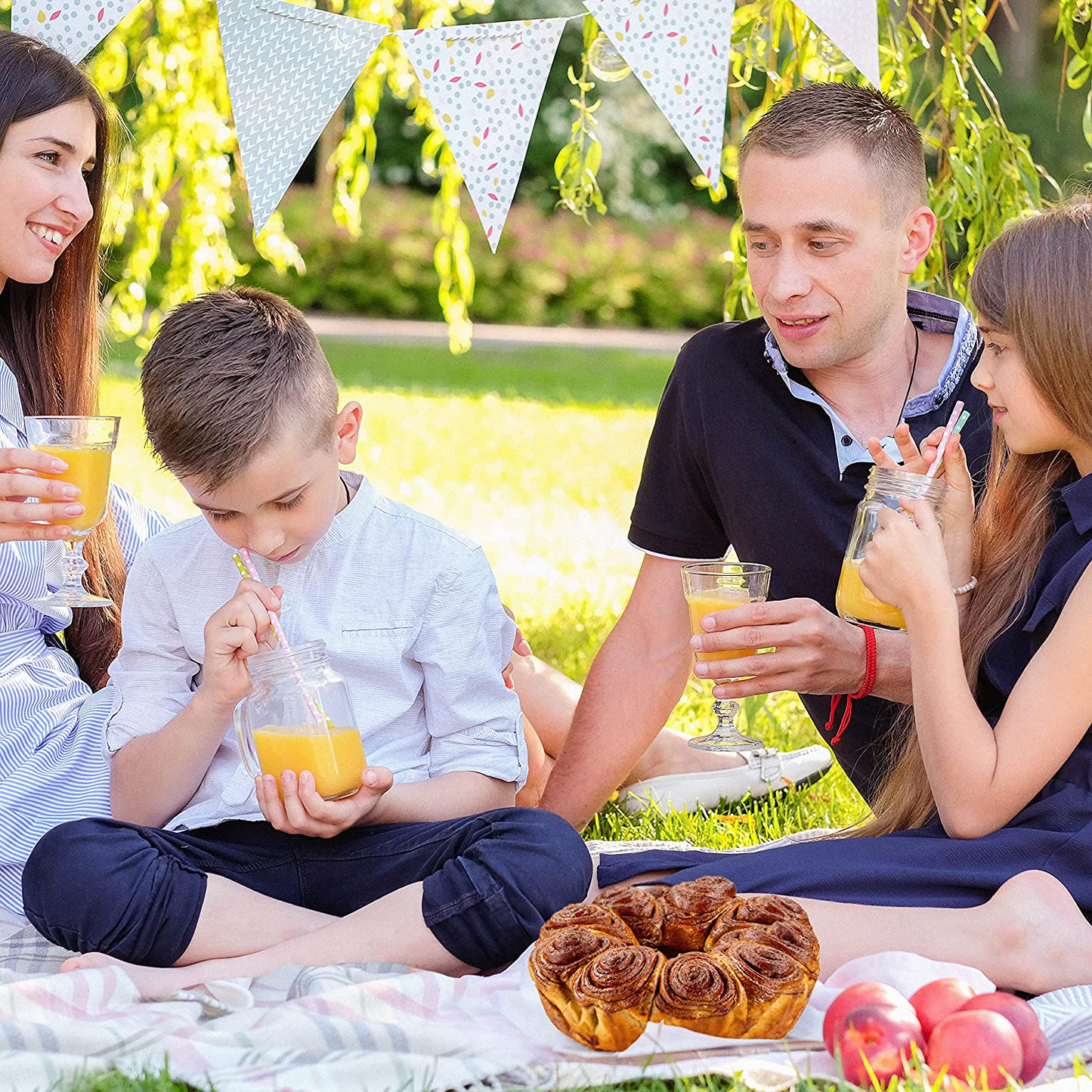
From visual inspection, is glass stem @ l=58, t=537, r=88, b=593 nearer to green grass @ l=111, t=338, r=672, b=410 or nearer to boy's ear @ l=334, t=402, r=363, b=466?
boy's ear @ l=334, t=402, r=363, b=466

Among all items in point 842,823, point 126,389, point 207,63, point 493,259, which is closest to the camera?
point 842,823

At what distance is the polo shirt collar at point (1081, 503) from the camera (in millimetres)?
2607

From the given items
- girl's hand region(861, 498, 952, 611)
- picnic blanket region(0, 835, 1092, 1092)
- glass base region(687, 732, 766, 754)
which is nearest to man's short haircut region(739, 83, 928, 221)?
girl's hand region(861, 498, 952, 611)

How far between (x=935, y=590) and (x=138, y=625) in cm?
148

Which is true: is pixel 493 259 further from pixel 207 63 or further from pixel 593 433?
pixel 207 63

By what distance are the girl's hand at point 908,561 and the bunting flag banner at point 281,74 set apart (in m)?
1.54

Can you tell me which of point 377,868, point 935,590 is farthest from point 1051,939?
point 377,868

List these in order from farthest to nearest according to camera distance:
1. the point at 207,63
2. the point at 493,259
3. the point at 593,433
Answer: the point at 493,259
the point at 593,433
the point at 207,63

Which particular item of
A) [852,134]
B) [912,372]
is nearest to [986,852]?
[912,372]

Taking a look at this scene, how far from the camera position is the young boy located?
8.19ft

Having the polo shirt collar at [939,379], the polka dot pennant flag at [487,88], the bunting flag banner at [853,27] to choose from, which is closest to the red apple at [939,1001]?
the polo shirt collar at [939,379]

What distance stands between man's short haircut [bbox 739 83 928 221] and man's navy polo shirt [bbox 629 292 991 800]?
0.96ft

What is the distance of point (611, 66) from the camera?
3.70m

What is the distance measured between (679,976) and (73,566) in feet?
4.95
